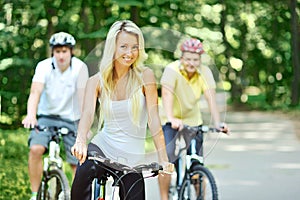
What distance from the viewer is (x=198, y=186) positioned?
657 cm

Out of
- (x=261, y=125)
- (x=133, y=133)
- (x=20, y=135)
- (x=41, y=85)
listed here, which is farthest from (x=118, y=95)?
(x=261, y=125)

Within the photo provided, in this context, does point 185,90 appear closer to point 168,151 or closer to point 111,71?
point 168,151

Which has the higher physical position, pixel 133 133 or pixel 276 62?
pixel 276 62

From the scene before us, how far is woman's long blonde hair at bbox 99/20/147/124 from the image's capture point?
13.5 ft

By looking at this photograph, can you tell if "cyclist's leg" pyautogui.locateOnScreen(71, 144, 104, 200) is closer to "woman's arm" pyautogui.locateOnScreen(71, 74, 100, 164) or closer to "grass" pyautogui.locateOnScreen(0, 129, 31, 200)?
"woman's arm" pyautogui.locateOnScreen(71, 74, 100, 164)

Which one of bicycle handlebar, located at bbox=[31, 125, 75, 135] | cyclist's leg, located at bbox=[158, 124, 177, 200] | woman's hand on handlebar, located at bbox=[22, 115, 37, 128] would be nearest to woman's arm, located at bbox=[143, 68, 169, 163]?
cyclist's leg, located at bbox=[158, 124, 177, 200]

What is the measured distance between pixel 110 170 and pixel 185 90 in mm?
2402

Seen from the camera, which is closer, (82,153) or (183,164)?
(82,153)

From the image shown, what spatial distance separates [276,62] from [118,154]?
29.9 metres

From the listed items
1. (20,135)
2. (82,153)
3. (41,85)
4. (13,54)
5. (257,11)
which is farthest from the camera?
(257,11)

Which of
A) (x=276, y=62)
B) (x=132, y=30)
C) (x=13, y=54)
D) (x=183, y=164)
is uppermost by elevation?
(x=276, y=62)

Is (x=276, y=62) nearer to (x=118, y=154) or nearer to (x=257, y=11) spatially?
(x=257, y=11)

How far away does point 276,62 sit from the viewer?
110 feet

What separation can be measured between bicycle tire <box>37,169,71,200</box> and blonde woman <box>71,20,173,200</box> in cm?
212
